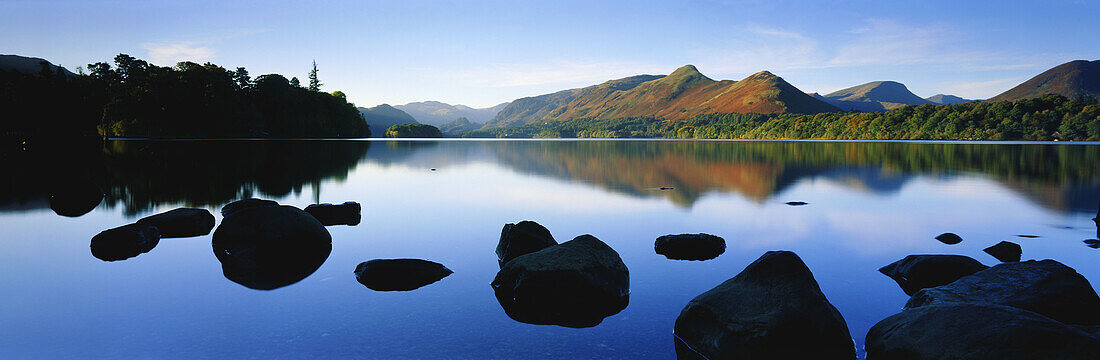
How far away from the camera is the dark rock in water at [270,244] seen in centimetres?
1405

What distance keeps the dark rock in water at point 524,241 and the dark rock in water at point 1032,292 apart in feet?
26.7

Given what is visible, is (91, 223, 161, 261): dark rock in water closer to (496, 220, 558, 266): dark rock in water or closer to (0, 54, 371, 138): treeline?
(496, 220, 558, 266): dark rock in water

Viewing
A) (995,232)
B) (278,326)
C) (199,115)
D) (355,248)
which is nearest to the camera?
(278,326)

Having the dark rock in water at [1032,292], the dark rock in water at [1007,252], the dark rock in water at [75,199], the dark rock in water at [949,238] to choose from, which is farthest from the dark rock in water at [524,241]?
the dark rock in water at [75,199]

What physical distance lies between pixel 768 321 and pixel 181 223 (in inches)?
738

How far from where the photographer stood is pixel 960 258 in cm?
1273

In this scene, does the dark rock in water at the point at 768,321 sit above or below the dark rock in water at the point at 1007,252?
above

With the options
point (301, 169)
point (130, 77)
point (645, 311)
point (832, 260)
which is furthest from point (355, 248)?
point (130, 77)

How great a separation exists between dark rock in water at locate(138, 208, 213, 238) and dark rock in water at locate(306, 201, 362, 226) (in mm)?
3584

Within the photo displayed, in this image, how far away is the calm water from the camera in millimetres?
9406

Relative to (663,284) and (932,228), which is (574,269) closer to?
(663,284)

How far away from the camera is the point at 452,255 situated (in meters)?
16.3

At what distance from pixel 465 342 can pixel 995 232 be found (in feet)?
70.4

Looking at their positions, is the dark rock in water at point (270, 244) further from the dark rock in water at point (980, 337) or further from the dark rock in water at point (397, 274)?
the dark rock in water at point (980, 337)
